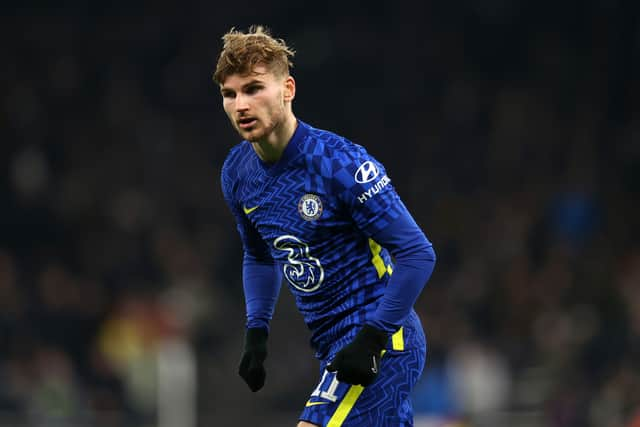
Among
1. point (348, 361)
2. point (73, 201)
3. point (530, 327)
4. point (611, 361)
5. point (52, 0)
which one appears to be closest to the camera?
point (348, 361)

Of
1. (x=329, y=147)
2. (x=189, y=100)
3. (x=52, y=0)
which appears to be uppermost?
(x=52, y=0)

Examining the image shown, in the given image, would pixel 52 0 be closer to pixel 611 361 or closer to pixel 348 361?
pixel 611 361

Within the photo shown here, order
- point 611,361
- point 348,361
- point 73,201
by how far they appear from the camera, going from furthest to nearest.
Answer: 1. point 73,201
2. point 611,361
3. point 348,361

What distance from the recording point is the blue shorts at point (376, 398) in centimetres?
430

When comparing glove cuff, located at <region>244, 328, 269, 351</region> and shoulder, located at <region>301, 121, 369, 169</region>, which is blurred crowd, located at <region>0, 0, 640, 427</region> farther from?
shoulder, located at <region>301, 121, 369, 169</region>

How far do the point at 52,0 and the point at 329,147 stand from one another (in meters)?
11.1

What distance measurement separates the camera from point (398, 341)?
4379 mm

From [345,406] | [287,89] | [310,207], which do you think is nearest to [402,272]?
[310,207]

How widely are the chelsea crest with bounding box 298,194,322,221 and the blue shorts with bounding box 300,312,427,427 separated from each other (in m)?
0.50

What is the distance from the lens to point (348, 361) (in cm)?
411

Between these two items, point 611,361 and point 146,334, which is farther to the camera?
point 146,334

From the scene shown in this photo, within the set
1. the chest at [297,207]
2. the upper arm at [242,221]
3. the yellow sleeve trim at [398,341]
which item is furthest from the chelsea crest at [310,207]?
the yellow sleeve trim at [398,341]

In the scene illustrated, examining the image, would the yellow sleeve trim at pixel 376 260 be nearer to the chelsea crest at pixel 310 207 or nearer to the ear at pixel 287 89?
the chelsea crest at pixel 310 207

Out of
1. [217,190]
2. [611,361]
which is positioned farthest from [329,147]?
[217,190]
